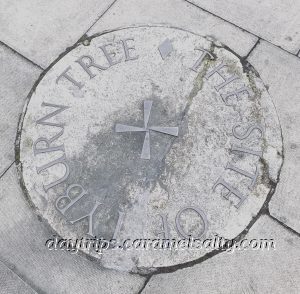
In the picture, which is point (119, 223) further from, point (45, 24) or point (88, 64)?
point (45, 24)

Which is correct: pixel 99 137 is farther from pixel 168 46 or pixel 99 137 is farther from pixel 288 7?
pixel 288 7

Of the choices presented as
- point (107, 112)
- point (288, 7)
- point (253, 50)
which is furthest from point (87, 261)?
point (288, 7)

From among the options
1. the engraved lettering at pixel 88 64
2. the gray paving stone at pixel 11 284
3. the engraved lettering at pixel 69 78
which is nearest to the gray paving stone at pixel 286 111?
the engraved lettering at pixel 88 64

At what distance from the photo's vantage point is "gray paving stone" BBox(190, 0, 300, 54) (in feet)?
9.95

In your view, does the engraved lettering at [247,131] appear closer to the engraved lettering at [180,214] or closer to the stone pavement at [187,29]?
the stone pavement at [187,29]

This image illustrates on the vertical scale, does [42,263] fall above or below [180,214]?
below

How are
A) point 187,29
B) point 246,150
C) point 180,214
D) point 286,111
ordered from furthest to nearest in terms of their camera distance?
1. point 187,29
2. point 286,111
3. point 246,150
4. point 180,214

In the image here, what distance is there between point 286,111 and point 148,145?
1.00 m

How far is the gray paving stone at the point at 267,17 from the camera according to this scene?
3.03 metres

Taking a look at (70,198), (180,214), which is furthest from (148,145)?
(70,198)

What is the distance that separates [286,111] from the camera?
9.01 feet

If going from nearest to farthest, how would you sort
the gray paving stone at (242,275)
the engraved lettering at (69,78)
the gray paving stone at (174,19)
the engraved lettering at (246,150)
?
1. the gray paving stone at (242,275)
2. the engraved lettering at (246,150)
3. the engraved lettering at (69,78)
4. the gray paving stone at (174,19)

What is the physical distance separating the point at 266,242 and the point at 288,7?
192cm

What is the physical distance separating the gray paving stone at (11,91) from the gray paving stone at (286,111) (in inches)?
66.6
